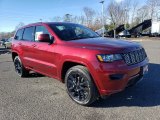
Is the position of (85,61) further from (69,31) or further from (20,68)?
(20,68)

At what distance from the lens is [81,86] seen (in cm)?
459

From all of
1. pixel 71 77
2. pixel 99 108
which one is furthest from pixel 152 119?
pixel 71 77

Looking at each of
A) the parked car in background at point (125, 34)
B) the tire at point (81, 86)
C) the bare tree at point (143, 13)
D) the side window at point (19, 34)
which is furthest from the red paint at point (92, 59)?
the bare tree at point (143, 13)

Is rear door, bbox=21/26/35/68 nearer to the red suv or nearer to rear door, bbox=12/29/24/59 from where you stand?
the red suv

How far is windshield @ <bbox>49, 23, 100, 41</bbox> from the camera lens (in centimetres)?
530

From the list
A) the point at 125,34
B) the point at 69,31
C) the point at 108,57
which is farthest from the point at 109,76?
the point at 125,34

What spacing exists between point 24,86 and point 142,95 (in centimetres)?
325

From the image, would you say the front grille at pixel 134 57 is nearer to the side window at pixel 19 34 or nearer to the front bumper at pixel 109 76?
the front bumper at pixel 109 76

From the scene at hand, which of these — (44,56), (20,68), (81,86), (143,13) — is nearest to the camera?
(81,86)

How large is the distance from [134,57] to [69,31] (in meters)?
1.89

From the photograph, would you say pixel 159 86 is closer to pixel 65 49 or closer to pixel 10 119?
pixel 65 49

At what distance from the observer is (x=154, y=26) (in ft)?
145

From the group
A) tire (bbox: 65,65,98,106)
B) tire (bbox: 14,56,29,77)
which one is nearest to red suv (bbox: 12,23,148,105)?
tire (bbox: 65,65,98,106)

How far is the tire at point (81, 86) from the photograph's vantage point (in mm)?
4316
